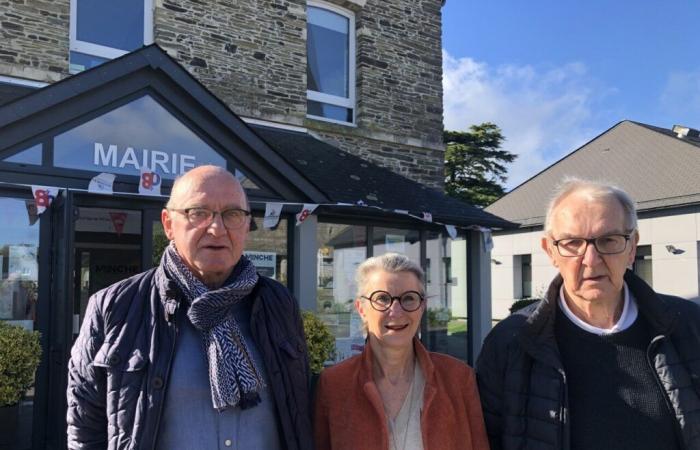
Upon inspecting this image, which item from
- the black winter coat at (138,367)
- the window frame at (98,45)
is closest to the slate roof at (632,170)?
the window frame at (98,45)

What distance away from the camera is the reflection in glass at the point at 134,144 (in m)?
5.93

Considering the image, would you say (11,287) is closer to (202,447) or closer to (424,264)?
(202,447)

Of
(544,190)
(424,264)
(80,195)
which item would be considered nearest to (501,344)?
(80,195)

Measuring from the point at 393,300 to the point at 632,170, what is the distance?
17838 millimetres

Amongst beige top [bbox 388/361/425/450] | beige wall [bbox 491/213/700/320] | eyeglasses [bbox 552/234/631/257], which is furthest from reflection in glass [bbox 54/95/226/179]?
beige wall [bbox 491/213/700/320]

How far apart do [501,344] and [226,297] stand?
40.2 inches

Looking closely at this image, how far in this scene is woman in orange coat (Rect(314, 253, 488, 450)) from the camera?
84.8 inches

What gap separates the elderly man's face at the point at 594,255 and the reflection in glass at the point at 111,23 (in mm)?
8025

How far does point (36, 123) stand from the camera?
568 centimetres

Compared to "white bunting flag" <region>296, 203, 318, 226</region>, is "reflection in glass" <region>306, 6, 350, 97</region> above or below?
above

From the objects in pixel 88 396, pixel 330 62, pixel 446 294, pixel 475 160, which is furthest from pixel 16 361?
pixel 475 160

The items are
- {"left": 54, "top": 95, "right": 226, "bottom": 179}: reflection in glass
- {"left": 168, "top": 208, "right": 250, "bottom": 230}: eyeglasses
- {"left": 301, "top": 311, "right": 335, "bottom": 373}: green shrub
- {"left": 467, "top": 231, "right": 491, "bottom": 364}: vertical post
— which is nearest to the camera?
{"left": 168, "top": 208, "right": 250, "bottom": 230}: eyeglasses

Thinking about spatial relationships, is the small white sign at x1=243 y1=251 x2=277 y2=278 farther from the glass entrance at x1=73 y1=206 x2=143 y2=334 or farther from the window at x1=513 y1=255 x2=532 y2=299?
the window at x1=513 y1=255 x2=532 y2=299

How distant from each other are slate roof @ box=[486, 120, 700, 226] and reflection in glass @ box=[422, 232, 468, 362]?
5.91 metres
